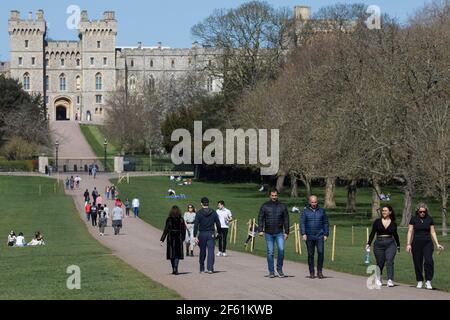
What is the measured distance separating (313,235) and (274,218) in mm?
838

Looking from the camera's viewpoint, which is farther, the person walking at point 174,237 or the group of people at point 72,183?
the group of people at point 72,183

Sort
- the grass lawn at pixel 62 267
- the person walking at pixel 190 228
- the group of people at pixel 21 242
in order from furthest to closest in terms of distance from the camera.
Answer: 1. the group of people at pixel 21 242
2. the person walking at pixel 190 228
3. the grass lawn at pixel 62 267

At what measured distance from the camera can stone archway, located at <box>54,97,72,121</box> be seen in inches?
6599

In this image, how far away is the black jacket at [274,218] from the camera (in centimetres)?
2050

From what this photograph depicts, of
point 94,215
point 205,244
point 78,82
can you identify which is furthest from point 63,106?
point 205,244

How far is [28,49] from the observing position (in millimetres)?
165375

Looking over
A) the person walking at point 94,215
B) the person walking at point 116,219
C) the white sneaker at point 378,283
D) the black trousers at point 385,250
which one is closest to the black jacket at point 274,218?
the black trousers at point 385,250

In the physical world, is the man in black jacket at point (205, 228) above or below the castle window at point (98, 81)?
below

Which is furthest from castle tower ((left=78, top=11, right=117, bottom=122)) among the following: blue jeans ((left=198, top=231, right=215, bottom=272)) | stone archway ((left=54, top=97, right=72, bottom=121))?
blue jeans ((left=198, top=231, right=215, bottom=272))

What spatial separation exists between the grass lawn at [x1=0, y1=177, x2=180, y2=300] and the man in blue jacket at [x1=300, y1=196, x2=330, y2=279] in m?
3.11

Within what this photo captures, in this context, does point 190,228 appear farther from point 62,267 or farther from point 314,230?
point 314,230

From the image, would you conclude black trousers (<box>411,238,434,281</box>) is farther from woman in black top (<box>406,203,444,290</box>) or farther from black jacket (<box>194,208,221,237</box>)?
black jacket (<box>194,208,221,237</box>)

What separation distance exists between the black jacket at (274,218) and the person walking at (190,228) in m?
5.68

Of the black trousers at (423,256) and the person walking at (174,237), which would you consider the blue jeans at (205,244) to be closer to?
the person walking at (174,237)
